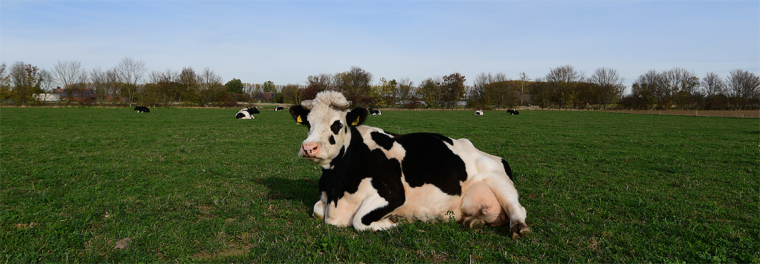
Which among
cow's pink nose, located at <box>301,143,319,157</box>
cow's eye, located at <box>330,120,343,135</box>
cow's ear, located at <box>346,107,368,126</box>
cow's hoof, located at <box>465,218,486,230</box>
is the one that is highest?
cow's ear, located at <box>346,107,368,126</box>

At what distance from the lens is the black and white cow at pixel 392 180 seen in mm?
4387

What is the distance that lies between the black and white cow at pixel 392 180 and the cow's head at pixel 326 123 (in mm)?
11

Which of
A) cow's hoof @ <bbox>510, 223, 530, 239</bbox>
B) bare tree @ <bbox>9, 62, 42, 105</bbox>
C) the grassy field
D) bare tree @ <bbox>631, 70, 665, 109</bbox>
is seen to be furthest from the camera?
bare tree @ <bbox>631, 70, 665, 109</bbox>

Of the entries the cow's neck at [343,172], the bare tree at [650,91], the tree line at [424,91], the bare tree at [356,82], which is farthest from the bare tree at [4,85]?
the bare tree at [650,91]

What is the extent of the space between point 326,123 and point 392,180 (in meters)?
1.01

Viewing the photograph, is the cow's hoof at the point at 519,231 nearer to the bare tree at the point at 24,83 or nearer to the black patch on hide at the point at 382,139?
the black patch on hide at the point at 382,139

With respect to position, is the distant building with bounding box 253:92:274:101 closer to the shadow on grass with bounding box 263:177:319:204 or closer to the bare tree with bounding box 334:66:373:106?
the bare tree with bounding box 334:66:373:106

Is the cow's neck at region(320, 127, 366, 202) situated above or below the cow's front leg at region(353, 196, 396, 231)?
above

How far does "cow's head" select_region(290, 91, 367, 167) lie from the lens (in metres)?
4.07

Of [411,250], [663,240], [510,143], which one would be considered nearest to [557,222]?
[663,240]

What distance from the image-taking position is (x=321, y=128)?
13.8 ft

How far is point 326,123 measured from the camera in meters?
4.27

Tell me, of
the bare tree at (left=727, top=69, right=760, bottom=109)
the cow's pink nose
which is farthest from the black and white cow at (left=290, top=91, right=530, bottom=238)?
the bare tree at (left=727, top=69, right=760, bottom=109)

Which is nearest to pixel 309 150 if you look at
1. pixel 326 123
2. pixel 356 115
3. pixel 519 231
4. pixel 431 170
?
pixel 326 123
